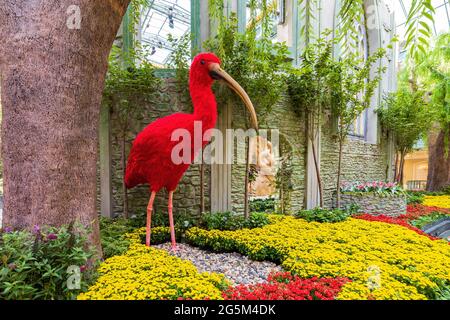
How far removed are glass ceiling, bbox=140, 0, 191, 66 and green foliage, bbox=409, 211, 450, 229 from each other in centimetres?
671

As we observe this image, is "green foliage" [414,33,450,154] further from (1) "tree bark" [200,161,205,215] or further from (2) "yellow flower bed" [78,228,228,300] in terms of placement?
(2) "yellow flower bed" [78,228,228,300]

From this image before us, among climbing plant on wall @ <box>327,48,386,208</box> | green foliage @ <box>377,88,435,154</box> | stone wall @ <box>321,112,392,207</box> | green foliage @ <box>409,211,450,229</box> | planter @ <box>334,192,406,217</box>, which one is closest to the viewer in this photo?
climbing plant on wall @ <box>327,48,386,208</box>

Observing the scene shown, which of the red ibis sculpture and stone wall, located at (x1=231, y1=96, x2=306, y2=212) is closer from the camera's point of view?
the red ibis sculpture

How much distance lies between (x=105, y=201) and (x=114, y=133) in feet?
4.37

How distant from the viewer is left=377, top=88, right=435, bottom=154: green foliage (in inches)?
352

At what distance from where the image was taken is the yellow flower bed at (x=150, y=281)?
6.08ft

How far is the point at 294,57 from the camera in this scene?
6047 millimetres

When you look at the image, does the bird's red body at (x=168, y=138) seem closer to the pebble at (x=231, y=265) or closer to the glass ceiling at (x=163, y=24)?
the pebble at (x=231, y=265)

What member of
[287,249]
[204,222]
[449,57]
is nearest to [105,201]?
[204,222]

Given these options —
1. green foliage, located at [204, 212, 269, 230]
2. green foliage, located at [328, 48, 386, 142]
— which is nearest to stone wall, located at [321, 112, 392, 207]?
green foliage, located at [328, 48, 386, 142]

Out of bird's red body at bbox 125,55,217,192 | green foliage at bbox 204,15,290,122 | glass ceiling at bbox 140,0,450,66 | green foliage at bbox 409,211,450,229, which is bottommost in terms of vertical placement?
green foliage at bbox 409,211,450,229

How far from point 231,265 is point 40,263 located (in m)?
2.11

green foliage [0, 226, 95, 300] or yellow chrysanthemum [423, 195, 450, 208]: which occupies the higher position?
green foliage [0, 226, 95, 300]
